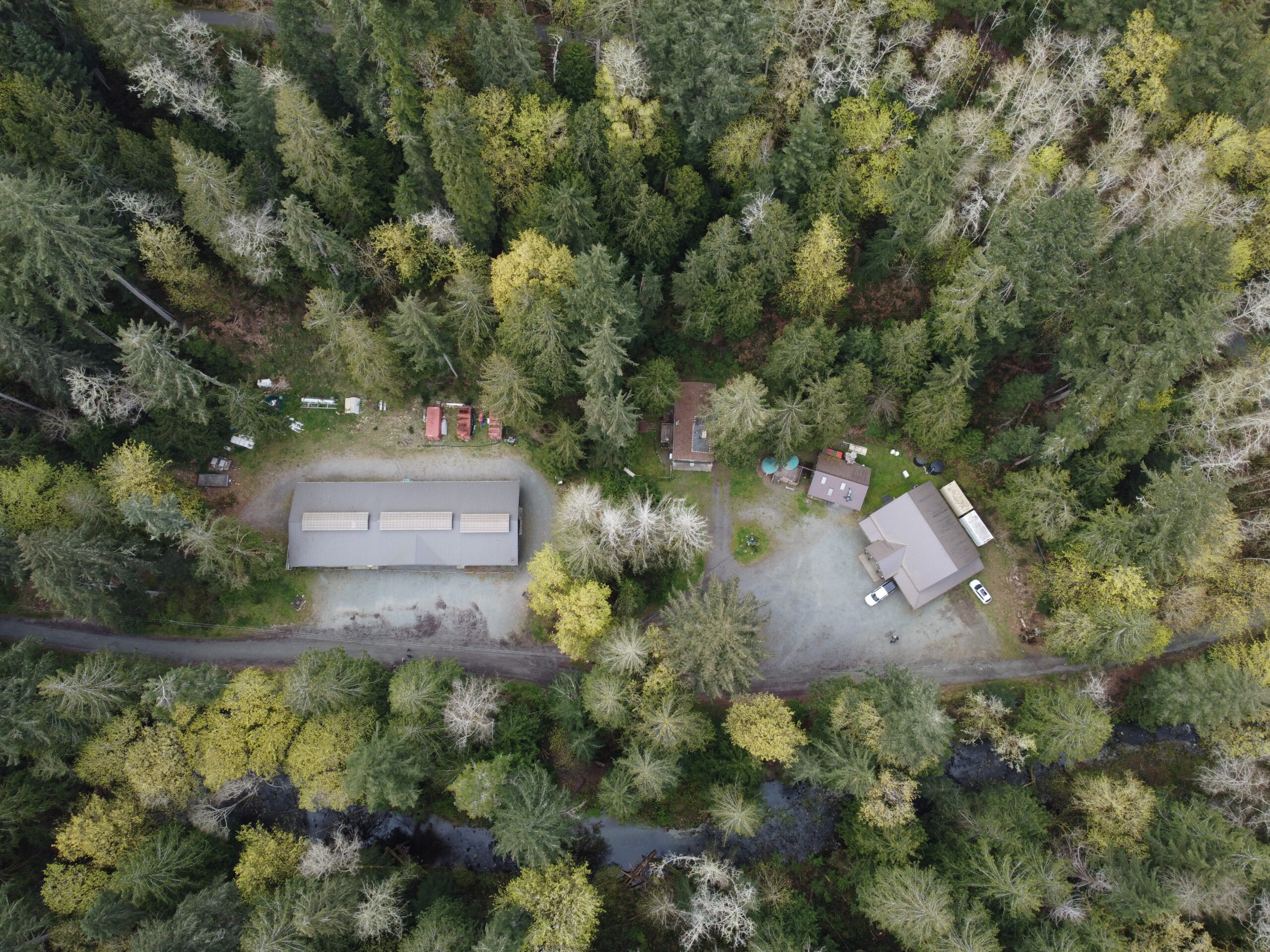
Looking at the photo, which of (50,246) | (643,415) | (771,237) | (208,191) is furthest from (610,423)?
(50,246)

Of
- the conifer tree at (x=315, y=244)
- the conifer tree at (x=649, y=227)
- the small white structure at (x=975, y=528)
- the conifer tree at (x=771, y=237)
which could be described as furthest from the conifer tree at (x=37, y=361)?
the small white structure at (x=975, y=528)

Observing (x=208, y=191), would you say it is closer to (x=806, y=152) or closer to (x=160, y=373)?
(x=160, y=373)

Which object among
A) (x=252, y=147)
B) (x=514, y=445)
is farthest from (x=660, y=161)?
(x=252, y=147)

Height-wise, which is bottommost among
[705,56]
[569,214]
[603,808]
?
[603,808]

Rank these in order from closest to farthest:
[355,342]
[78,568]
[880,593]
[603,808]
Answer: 1. [78,568]
2. [355,342]
3. [603,808]
4. [880,593]

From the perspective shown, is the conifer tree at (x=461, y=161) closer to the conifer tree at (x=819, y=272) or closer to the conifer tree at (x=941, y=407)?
the conifer tree at (x=819, y=272)
